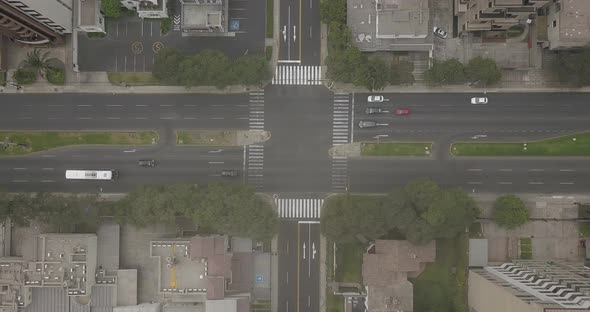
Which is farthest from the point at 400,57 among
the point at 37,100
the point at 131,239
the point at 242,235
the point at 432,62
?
the point at 37,100

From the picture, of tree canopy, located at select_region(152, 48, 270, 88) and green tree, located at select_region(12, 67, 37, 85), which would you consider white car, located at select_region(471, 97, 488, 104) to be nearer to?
tree canopy, located at select_region(152, 48, 270, 88)

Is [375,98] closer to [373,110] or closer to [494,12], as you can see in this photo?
[373,110]

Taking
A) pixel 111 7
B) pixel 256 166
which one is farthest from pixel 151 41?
pixel 256 166

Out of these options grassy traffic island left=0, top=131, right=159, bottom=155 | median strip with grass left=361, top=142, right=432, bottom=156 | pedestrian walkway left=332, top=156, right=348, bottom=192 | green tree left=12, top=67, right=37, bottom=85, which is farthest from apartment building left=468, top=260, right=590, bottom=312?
green tree left=12, top=67, right=37, bottom=85

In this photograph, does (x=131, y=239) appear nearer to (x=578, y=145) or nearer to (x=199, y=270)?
(x=199, y=270)

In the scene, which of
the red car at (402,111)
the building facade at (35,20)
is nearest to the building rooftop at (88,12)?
the building facade at (35,20)

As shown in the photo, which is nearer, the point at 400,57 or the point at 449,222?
the point at 449,222
